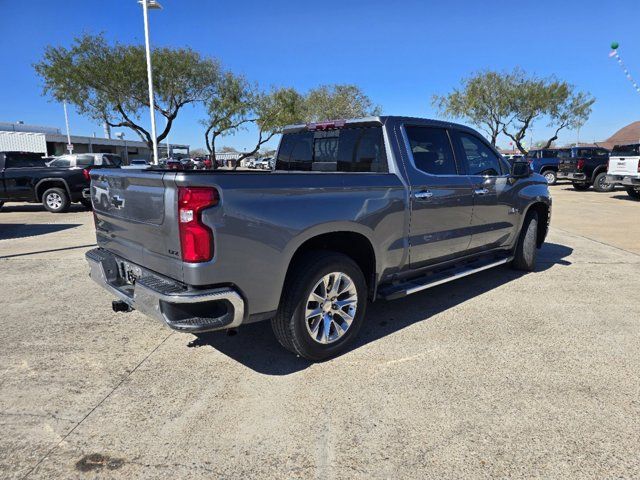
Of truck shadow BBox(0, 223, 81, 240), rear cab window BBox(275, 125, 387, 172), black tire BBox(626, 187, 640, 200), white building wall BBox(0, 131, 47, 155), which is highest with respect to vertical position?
white building wall BBox(0, 131, 47, 155)

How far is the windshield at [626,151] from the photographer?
14781 millimetres

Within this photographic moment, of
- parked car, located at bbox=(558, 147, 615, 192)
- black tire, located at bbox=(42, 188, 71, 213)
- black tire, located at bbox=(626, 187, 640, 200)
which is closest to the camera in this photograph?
black tire, located at bbox=(42, 188, 71, 213)

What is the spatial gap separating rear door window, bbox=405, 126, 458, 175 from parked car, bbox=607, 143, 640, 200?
1388 centimetres

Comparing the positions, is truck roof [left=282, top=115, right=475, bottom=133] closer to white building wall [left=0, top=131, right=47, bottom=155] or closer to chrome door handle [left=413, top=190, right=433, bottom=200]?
chrome door handle [left=413, top=190, right=433, bottom=200]

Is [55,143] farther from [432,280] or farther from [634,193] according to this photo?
[432,280]

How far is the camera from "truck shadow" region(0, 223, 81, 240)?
8.80m

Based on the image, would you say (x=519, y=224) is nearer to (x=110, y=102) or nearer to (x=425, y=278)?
(x=425, y=278)

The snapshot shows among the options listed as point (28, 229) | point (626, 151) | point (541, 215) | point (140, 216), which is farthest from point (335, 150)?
point (626, 151)

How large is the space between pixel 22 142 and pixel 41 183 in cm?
4274

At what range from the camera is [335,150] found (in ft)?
13.9

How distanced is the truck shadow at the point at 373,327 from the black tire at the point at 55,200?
34.9 ft

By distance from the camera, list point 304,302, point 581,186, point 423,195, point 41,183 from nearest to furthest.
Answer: point 304,302
point 423,195
point 41,183
point 581,186

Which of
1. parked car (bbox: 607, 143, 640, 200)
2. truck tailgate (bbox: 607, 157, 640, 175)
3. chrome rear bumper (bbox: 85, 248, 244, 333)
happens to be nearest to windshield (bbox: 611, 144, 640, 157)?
parked car (bbox: 607, 143, 640, 200)

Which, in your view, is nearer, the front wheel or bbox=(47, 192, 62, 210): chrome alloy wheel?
bbox=(47, 192, 62, 210): chrome alloy wheel
